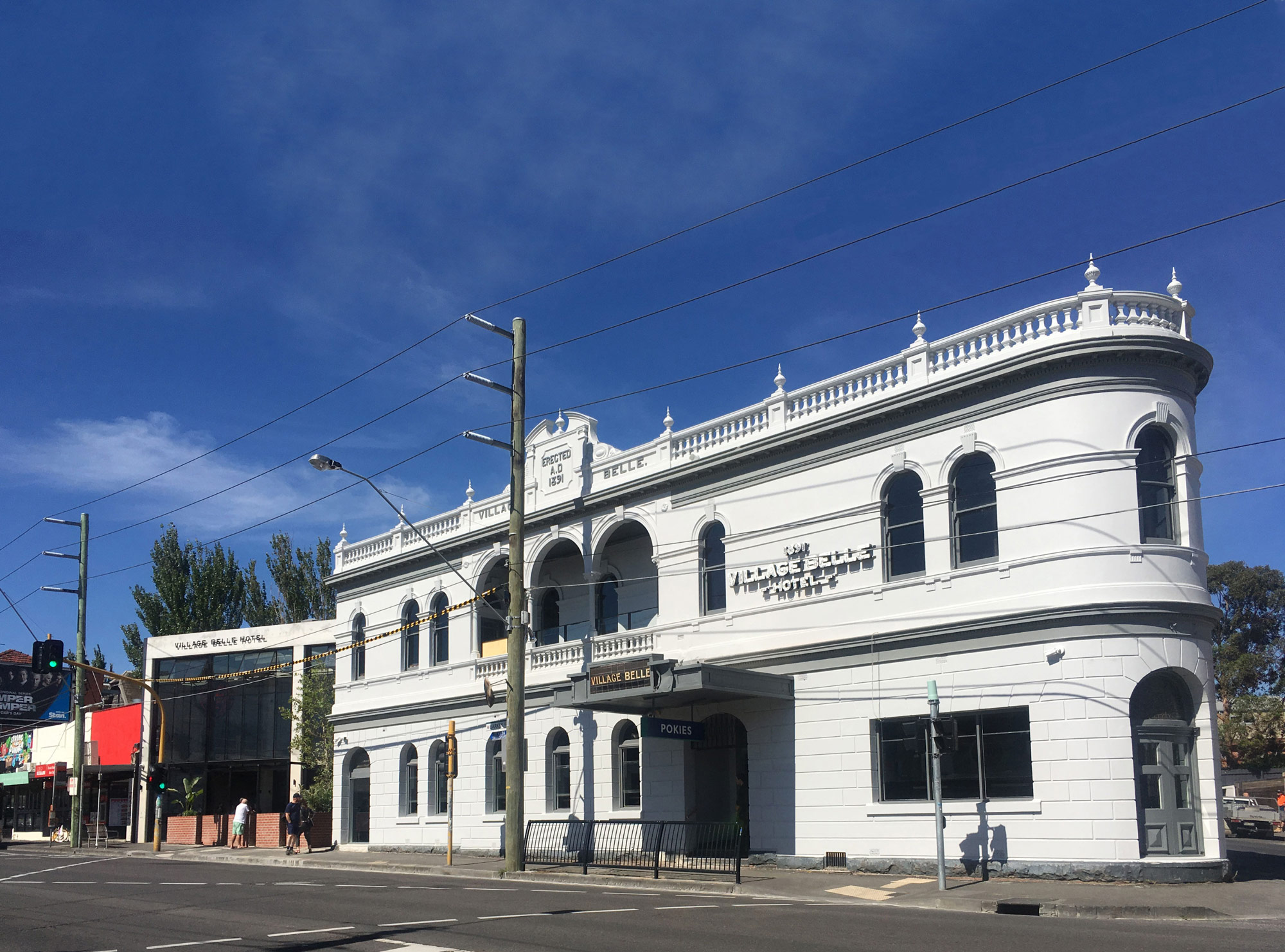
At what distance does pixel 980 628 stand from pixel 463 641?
17585 millimetres

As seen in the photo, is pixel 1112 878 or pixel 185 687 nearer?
pixel 1112 878

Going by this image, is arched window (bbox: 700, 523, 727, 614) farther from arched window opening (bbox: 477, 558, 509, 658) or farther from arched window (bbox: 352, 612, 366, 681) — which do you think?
arched window (bbox: 352, 612, 366, 681)

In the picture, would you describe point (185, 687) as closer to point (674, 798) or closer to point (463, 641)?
point (463, 641)

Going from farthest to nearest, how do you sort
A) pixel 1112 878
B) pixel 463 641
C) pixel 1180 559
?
pixel 463 641
pixel 1180 559
pixel 1112 878

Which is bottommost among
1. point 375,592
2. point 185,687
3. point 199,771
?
point 199,771

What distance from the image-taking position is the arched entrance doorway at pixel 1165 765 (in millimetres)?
20391

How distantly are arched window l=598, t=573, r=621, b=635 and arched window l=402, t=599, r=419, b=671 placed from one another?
7.38 metres

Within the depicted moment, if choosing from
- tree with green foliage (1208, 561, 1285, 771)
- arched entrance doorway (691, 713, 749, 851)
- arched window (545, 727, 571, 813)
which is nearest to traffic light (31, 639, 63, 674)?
arched window (545, 727, 571, 813)

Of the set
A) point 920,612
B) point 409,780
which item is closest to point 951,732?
point 920,612

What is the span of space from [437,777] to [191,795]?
17162mm

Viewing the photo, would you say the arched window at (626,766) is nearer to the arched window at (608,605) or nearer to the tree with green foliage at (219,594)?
the arched window at (608,605)

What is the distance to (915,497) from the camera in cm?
2409

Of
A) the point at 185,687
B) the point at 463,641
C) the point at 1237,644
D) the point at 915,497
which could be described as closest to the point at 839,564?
the point at 915,497

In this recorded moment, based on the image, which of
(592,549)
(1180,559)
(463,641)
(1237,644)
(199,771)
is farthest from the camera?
(1237,644)
